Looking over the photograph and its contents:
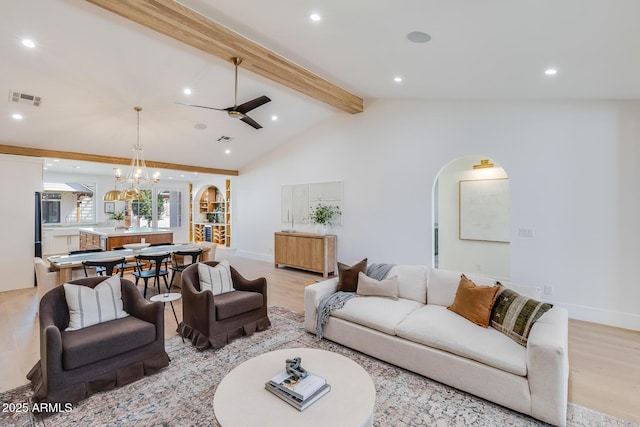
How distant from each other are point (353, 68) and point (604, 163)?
11.3 ft

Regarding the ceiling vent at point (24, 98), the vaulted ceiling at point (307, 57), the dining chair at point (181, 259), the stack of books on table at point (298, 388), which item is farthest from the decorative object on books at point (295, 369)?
the ceiling vent at point (24, 98)

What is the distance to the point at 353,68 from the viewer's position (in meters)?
4.32

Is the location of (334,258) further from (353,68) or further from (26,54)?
(26,54)

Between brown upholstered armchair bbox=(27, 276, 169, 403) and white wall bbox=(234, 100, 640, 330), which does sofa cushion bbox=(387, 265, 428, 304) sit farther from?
brown upholstered armchair bbox=(27, 276, 169, 403)

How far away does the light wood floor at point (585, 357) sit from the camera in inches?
97.3

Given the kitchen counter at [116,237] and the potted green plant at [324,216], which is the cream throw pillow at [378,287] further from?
the kitchen counter at [116,237]

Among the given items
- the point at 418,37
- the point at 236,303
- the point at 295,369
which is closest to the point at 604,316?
the point at 418,37

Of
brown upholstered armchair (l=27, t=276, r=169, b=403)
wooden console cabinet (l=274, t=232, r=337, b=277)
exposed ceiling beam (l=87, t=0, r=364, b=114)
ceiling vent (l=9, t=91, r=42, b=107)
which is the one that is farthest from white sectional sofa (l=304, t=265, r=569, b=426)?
ceiling vent (l=9, t=91, r=42, b=107)

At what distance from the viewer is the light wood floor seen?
2.47 meters

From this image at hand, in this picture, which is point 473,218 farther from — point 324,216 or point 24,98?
point 24,98

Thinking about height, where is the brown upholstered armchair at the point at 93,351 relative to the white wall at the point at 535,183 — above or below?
below

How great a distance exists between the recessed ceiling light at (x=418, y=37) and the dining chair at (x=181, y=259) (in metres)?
4.71

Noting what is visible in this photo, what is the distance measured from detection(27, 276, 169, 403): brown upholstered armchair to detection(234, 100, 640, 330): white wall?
428 centimetres

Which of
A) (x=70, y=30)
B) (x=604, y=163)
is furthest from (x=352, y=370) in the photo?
(x=70, y=30)
